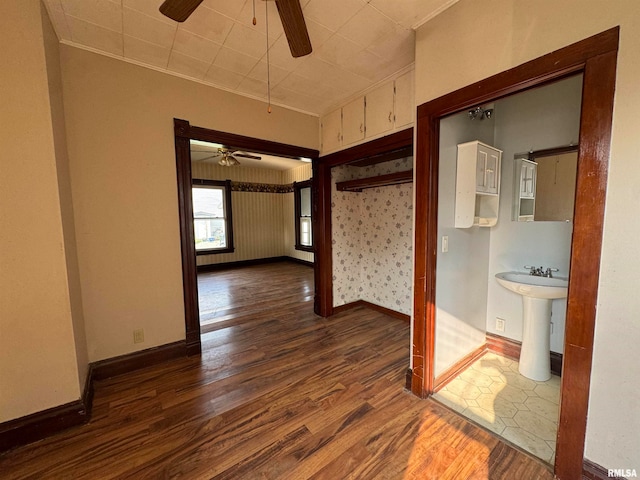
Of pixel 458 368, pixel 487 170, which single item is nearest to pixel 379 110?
pixel 487 170

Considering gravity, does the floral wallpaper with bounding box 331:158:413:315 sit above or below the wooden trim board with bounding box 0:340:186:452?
above

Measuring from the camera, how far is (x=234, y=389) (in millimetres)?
2076

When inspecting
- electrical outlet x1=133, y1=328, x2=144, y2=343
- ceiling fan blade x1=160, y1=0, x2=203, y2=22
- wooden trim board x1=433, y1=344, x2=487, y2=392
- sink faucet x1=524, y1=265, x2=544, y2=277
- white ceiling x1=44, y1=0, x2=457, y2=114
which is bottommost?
wooden trim board x1=433, y1=344, x2=487, y2=392

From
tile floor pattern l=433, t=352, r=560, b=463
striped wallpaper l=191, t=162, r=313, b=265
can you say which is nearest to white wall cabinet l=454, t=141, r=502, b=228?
tile floor pattern l=433, t=352, r=560, b=463

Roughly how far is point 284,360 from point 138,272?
153cm

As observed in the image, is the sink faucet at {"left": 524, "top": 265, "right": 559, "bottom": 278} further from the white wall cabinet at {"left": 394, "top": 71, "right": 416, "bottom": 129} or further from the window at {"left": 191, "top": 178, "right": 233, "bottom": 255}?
the window at {"left": 191, "top": 178, "right": 233, "bottom": 255}

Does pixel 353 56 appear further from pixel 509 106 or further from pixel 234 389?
pixel 234 389

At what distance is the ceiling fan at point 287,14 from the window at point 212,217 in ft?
18.0

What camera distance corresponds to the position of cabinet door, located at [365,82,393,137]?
2.52 meters

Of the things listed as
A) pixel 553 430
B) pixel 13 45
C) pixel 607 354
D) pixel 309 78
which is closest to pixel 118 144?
pixel 13 45

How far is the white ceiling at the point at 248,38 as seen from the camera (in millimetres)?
1642

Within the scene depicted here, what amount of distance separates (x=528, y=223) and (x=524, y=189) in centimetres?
31

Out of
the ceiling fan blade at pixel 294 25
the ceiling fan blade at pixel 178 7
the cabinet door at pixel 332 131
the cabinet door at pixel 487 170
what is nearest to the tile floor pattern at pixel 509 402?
the cabinet door at pixel 487 170

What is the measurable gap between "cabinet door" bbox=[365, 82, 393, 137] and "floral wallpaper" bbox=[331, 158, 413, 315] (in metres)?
0.76
